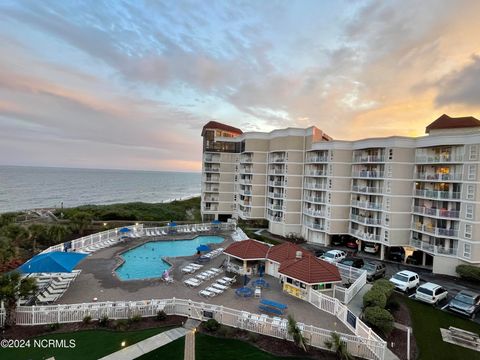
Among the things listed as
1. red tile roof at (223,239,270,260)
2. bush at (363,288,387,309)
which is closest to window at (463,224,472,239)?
bush at (363,288,387,309)

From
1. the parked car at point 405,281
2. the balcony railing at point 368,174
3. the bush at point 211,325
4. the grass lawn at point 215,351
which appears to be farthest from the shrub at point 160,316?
the balcony railing at point 368,174

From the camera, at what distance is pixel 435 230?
25141 millimetres

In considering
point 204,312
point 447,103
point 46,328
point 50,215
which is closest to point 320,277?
point 204,312

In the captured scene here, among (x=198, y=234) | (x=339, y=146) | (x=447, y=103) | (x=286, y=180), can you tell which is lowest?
(x=198, y=234)

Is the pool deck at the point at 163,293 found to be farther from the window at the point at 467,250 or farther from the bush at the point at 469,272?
the window at the point at 467,250

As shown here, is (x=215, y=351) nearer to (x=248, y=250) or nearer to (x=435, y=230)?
(x=248, y=250)

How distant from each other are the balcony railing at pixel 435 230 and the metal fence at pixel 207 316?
52.6 feet

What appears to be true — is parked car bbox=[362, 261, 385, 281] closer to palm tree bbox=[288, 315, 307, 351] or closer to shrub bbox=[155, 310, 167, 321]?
palm tree bbox=[288, 315, 307, 351]

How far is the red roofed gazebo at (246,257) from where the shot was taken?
70.9 feet

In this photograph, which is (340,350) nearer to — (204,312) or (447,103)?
(204,312)

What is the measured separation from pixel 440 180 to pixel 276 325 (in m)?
22.3

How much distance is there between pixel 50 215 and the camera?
39781 mm

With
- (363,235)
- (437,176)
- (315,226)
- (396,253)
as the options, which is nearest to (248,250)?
(315,226)

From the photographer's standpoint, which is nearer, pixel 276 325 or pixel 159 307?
pixel 276 325
